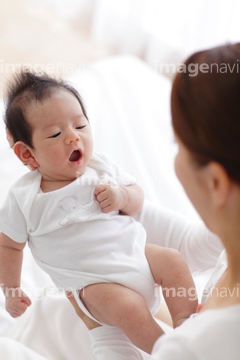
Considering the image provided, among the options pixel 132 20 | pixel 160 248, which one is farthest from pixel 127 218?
pixel 132 20

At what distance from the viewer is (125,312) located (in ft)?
3.38

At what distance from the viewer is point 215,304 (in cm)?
94

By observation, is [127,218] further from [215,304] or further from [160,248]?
[215,304]

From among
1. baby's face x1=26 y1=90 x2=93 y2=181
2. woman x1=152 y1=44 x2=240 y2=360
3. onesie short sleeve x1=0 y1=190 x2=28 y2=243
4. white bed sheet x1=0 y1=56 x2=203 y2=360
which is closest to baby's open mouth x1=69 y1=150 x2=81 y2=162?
baby's face x1=26 y1=90 x2=93 y2=181

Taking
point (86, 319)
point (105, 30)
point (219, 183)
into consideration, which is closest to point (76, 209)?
point (86, 319)

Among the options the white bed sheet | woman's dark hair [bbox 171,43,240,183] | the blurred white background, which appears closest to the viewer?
woman's dark hair [bbox 171,43,240,183]

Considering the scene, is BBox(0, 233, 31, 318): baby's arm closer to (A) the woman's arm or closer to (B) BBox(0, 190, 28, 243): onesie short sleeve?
(B) BBox(0, 190, 28, 243): onesie short sleeve

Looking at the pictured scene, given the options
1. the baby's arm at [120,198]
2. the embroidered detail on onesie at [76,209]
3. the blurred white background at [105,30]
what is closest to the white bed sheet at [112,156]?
the baby's arm at [120,198]

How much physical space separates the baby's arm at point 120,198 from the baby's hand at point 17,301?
278 millimetres

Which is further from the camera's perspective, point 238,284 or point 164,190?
point 164,190

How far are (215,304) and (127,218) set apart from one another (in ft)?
1.13

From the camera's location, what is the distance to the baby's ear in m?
1.16

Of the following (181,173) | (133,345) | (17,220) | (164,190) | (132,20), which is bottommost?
(133,345)

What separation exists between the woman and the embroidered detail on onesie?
0.37 metres
